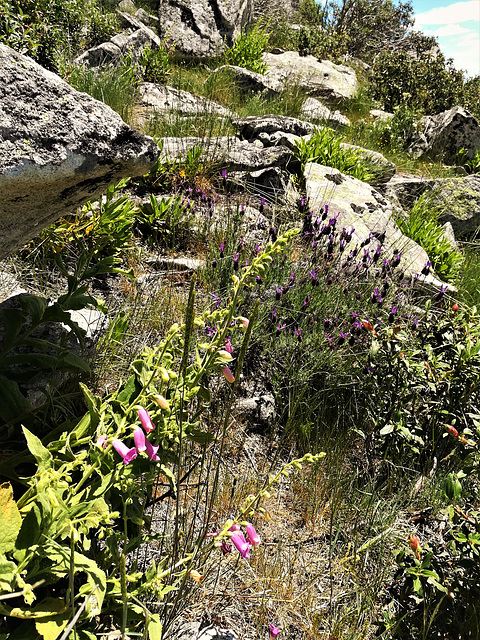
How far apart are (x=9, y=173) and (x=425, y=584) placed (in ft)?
7.31

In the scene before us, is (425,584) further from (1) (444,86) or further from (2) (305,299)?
(1) (444,86)

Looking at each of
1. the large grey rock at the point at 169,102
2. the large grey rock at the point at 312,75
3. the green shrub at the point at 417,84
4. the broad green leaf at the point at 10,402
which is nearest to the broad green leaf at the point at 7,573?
the broad green leaf at the point at 10,402

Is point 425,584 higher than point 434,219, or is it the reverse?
point 434,219

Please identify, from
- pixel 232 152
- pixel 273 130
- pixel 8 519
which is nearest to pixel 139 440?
pixel 8 519

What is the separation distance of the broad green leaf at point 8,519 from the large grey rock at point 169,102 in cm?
531

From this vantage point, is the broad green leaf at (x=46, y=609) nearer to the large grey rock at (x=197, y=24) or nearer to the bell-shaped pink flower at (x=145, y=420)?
the bell-shaped pink flower at (x=145, y=420)

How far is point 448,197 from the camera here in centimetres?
666

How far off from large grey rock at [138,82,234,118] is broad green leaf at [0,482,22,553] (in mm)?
5309

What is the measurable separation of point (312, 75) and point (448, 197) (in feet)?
16.3

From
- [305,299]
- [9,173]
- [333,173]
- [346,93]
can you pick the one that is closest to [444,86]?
[346,93]

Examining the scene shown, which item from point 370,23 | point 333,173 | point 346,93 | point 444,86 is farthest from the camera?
point 370,23

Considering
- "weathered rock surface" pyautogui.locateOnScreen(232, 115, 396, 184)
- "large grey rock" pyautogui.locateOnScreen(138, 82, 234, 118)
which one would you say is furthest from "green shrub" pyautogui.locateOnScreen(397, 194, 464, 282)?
"large grey rock" pyautogui.locateOnScreen(138, 82, 234, 118)

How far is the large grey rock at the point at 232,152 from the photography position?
466 cm

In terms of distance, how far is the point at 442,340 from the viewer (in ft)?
9.10
